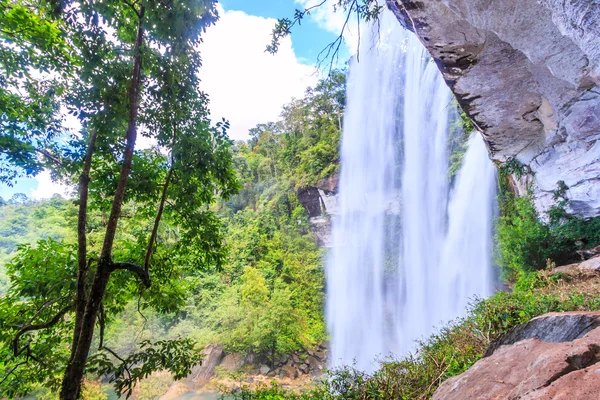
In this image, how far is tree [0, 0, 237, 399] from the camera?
2449mm

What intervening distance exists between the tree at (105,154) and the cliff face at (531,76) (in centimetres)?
346

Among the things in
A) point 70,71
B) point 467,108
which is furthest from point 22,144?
point 467,108

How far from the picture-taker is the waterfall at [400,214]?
468 inches

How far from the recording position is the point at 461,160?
42.1ft

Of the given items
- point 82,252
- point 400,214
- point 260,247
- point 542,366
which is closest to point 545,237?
point 542,366

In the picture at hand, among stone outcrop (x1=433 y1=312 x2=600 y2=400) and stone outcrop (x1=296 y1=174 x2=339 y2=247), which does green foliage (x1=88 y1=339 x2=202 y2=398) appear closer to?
stone outcrop (x1=433 y1=312 x2=600 y2=400)

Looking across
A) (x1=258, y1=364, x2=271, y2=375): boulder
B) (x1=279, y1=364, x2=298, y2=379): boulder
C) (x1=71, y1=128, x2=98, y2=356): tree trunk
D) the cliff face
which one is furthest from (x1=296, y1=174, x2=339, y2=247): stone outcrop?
(x1=71, y1=128, x2=98, y2=356): tree trunk

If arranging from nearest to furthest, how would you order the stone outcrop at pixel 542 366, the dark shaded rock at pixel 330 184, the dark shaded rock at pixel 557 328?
the stone outcrop at pixel 542 366 < the dark shaded rock at pixel 557 328 < the dark shaded rock at pixel 330 184

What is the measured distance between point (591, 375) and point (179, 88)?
4.01m

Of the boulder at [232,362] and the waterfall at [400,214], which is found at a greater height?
the waterfall at [400,214]

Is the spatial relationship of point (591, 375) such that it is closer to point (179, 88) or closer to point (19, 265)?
point (179, 88)

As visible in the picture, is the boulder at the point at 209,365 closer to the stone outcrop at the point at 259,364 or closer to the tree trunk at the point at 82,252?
the stone outcrop at the point at 259,364

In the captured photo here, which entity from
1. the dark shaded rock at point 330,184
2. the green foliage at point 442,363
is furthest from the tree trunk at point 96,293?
the dark shaded rock at point 330,184

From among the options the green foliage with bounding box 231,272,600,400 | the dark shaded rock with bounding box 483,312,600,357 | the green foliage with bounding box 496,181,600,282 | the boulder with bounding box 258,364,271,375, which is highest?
the green foliage with bounding box 496,181,600,282
